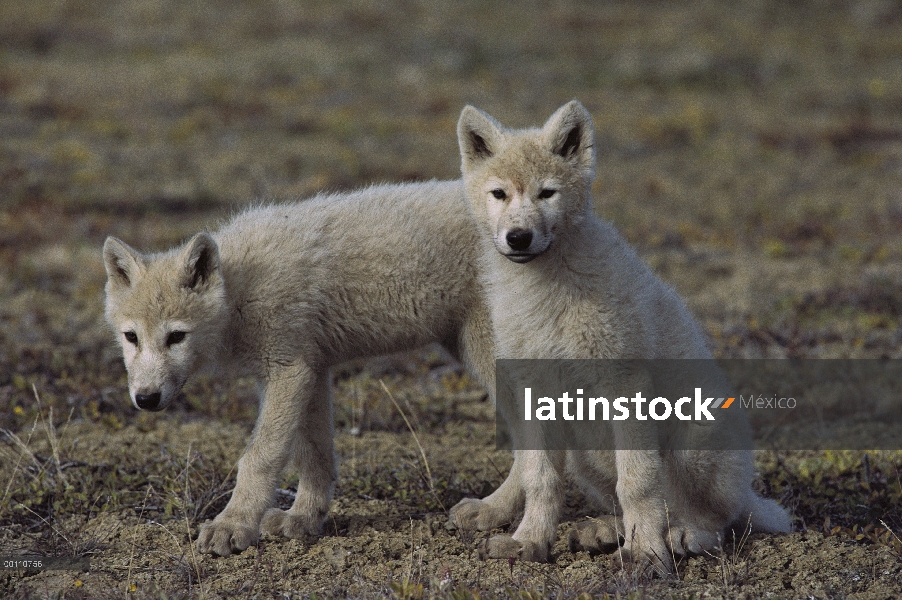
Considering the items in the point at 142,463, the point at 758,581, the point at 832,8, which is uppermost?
the point at 832,8

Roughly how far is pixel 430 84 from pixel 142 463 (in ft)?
55.3

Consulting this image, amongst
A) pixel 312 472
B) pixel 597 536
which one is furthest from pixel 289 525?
pixel 597 536

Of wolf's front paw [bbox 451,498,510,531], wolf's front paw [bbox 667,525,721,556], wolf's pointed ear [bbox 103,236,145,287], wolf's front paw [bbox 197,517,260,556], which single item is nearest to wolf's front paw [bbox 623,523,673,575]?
wolf's front paw [bbox 667,525,721,556]

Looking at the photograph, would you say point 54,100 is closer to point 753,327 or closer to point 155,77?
point 155,77

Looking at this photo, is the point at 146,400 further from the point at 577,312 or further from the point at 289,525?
the point at 577,312

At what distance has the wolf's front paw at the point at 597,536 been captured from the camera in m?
4.87

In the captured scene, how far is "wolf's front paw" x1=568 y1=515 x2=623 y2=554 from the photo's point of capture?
4867 mm

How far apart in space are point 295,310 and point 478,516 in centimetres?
157

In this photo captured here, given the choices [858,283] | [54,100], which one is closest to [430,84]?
[54,100]

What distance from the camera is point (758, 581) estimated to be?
4527 millimetres

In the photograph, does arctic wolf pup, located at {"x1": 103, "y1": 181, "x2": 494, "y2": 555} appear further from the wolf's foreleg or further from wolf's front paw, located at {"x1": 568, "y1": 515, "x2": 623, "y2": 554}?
wolf's front paw, located at {"x1": 568, "y1": 515, "x2": 623, "y2": 554}

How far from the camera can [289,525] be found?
5.29 meters

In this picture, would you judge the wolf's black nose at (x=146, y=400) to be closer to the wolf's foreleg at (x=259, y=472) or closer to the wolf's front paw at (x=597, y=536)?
the wolf's foreleg at (x=259, y=472)

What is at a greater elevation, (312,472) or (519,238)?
(519,238)
